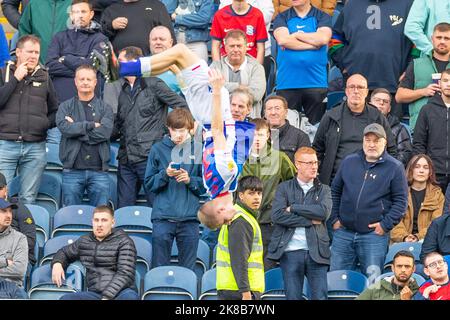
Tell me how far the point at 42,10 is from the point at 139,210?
3.36 m

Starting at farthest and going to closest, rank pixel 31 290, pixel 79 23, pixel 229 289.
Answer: pixel 79 23, pixel 31 290, pixel 229 289

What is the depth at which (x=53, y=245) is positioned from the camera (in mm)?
13531

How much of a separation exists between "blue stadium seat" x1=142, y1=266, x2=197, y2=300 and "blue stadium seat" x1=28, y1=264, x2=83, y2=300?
0.66 m

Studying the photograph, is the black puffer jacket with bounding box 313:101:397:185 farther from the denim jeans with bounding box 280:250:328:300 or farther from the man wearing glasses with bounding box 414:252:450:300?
the man wearing glasses with bounding box 414:252:450:300

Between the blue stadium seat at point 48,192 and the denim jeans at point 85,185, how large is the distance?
0.97 feet

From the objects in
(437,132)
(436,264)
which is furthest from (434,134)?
(436,264)

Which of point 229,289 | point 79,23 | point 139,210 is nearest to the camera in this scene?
point 229,289

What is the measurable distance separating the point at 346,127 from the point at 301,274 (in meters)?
2.11

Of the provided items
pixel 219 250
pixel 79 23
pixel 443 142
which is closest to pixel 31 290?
pixel 219 250

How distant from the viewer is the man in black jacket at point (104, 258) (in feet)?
42.2

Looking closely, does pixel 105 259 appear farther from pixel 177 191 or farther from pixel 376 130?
pixel 376 130

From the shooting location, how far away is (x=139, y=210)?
14000 mm

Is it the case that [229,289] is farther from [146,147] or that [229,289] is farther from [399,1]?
[399,1]

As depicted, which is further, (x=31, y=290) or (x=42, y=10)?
(x=42, y=10)
